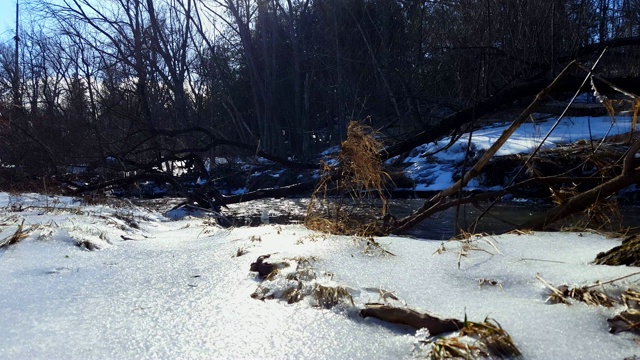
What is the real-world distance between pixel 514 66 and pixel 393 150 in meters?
2.33

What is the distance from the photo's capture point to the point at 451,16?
10.3 m

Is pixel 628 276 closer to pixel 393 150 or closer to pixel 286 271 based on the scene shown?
pixel 286 271

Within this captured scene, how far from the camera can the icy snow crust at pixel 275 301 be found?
4.26 feet

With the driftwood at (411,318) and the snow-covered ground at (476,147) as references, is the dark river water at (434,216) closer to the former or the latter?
the snow-covered ground at (476,147)

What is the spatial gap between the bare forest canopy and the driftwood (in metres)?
1.39

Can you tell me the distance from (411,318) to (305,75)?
2177cm

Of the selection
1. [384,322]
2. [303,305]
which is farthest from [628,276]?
[303,305]

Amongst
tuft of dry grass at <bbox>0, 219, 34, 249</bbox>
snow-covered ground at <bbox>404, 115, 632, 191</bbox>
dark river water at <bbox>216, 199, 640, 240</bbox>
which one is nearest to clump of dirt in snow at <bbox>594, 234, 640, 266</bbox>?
tuft of dry grass at <bbox>0, 219, 34, 249</bbox>

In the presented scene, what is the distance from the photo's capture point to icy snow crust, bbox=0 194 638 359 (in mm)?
1300

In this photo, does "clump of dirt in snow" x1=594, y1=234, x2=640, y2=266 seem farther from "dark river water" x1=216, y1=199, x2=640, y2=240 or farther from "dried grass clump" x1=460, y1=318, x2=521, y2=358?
"dark river water" x1=216, y1=199, x2=640, y2=240

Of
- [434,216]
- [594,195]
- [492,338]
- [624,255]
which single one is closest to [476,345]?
[492,338]

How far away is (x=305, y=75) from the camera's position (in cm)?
2259

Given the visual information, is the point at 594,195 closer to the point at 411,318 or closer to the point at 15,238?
the point at 411,318

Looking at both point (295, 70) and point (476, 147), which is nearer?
point (476, 147)
